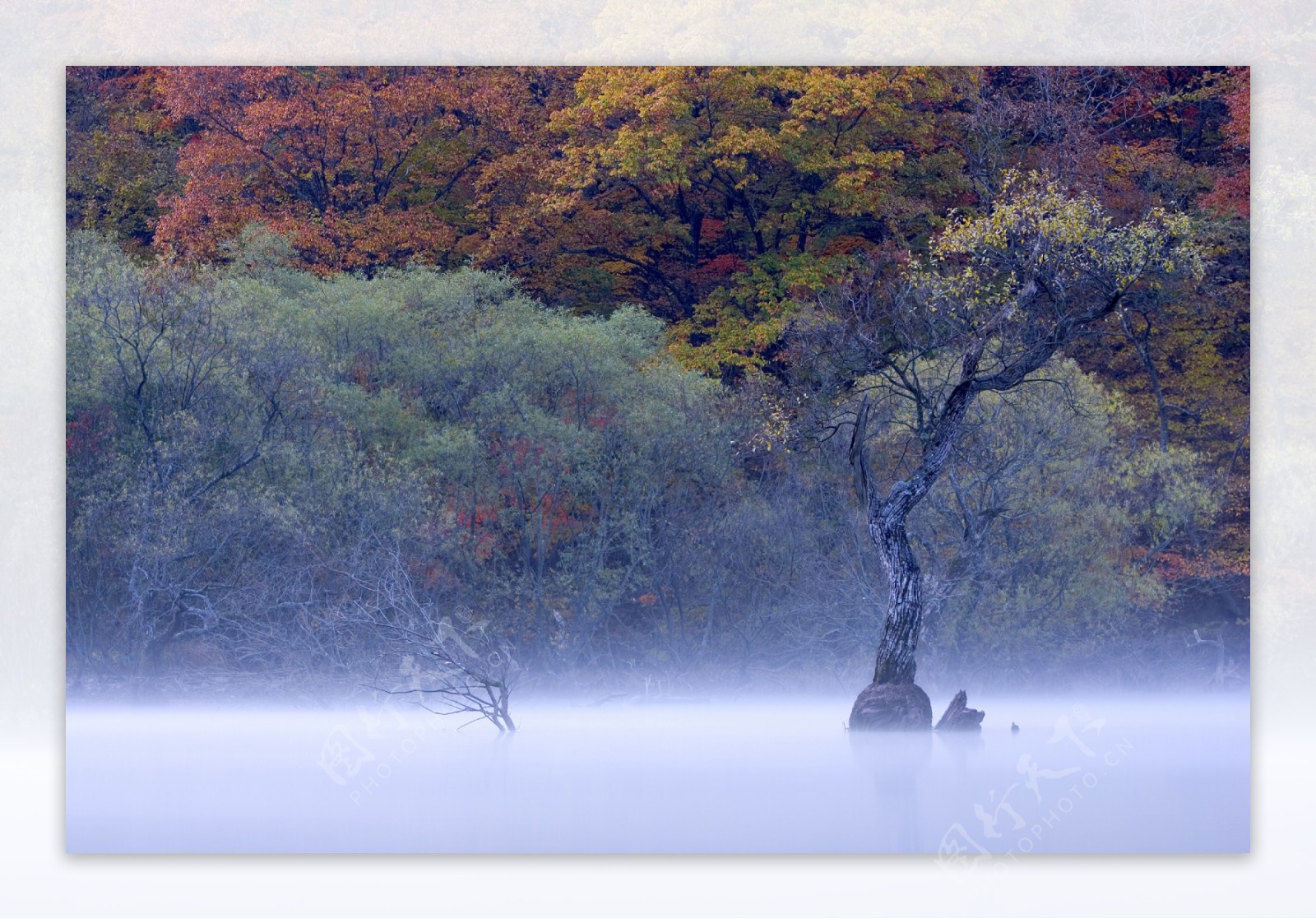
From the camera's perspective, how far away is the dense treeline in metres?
8.36

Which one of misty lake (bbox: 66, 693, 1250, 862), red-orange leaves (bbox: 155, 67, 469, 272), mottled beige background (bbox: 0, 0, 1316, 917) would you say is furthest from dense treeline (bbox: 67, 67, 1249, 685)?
misty lake (bbox: 66, 693, 1250, 862)

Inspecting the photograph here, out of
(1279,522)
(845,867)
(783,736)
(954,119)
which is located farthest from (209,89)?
(1279,522)

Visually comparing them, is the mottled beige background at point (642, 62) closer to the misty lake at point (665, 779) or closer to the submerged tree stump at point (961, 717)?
the misty lake at point (665, 779)

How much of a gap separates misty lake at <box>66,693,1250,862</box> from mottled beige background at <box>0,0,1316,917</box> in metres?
0.13

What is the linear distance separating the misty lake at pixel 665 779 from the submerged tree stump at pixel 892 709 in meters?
0.06

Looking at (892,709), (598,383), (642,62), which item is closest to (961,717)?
(892,709)

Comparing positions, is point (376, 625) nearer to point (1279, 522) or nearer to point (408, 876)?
point (408, 876)

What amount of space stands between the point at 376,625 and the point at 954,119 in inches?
163

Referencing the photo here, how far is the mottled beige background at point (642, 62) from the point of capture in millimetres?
7641

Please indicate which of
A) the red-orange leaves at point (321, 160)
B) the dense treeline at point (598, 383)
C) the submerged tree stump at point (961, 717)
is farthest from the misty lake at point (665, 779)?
the red-orange leaves at point (321, 160)

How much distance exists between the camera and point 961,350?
864 centimetres

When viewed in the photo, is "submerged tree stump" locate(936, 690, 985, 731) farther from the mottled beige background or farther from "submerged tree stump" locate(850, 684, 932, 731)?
the mottled beige background

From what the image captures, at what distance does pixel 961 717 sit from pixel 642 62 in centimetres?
389

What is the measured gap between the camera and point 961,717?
8.34 meters
